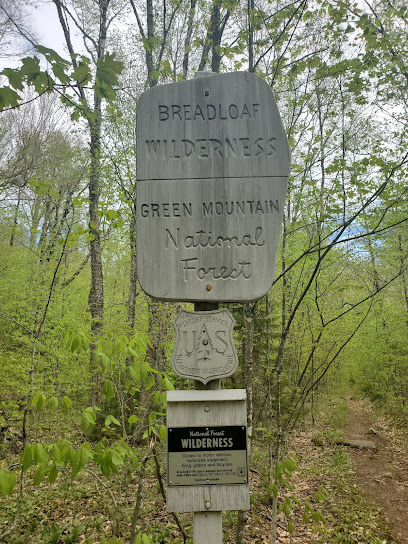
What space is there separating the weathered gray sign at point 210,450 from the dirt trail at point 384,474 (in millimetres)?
4719

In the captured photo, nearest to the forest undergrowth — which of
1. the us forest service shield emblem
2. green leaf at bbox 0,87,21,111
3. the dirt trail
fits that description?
the dirt trail

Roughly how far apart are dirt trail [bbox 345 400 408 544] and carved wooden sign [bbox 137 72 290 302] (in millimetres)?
5296

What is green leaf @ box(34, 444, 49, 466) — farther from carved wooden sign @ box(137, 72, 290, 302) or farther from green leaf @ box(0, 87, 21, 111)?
green leaf @ box(0, 87, 21, 111)

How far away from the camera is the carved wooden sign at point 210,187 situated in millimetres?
1791

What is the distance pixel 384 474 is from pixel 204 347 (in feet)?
26.2

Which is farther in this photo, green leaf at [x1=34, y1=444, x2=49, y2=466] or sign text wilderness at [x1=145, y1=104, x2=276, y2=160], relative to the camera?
sign text wilderness at [x1=145, y1=104, x2=276, y2=160]

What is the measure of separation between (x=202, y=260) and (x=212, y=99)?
2.86ft

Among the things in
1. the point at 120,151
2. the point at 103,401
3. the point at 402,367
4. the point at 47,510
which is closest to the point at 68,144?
the point at 120,151

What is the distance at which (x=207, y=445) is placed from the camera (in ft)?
5.63

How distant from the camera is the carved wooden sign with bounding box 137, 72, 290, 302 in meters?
1.79

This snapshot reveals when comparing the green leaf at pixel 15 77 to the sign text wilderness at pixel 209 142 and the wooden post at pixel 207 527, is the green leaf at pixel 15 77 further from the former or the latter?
the wooden post at pixel 207 527

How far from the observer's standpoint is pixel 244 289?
1785mm

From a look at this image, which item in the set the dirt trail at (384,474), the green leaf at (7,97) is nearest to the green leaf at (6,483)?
the green leaf at (7,97)

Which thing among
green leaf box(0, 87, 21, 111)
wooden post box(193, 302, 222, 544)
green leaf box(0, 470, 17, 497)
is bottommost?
wooden post box(193, 302, 222, 544)
